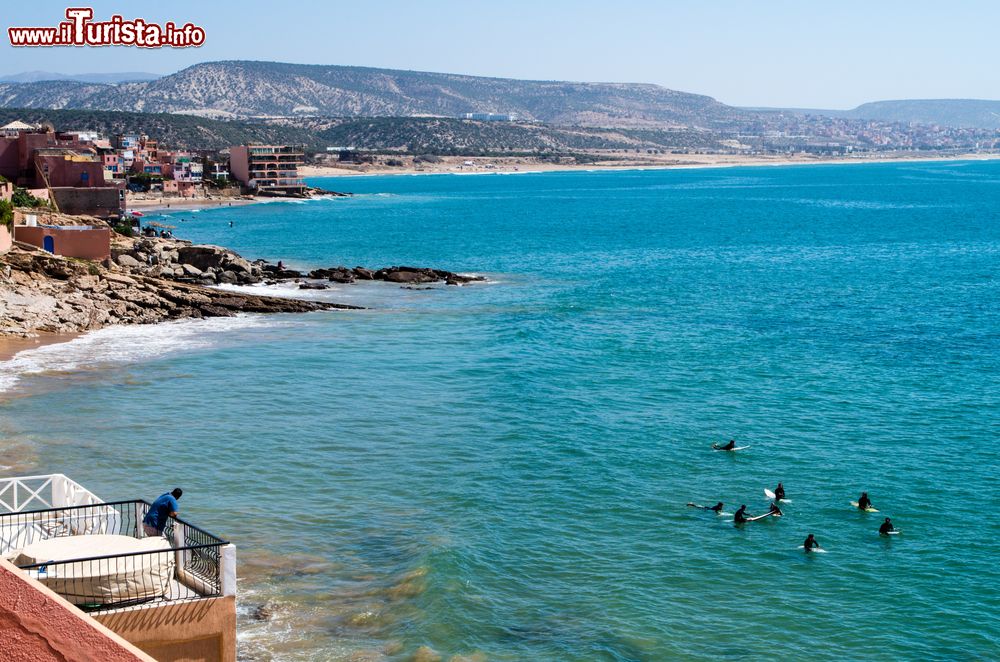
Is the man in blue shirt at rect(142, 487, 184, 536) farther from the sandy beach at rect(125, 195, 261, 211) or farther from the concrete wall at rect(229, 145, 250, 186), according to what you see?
the concrete wall at rect(229, 145, 250, 186)

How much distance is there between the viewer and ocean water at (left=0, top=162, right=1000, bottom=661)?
62.1ft

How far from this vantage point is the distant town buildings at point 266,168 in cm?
16088

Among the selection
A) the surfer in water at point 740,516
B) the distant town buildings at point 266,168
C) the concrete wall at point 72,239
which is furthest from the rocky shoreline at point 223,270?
the distant town buildings at point 266,168

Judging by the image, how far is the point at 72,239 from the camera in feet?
167

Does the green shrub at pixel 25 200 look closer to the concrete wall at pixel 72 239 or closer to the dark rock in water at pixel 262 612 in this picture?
the concrete wall at pixel 72 239

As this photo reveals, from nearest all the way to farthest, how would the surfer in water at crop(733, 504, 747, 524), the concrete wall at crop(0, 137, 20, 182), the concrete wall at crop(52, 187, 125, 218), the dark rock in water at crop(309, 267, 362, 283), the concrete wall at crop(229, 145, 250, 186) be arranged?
the surfer in water at crop(733, 504, 747, 524) → the dark rock in water at crop(309, 267, 362, 283) → the concrete wall at crop(52, 187, 125, 218) → the concrete wall at crop(0, 137, 20, 182) → the concrete wall at crop(229, 145, 250, 186)

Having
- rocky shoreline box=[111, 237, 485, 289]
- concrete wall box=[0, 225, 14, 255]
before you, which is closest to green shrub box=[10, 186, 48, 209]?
rocky shoreline box=[111, 237, 485, 289]

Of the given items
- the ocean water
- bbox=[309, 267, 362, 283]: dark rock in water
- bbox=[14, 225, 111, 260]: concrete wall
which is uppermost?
bbox=[14, 225, 111, 260]: concrete wall

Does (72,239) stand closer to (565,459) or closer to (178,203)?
(565,459)

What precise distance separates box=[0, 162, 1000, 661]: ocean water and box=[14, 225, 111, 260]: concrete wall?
740 cm

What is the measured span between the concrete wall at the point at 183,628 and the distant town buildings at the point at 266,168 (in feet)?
499

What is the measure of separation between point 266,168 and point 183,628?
6138 inches

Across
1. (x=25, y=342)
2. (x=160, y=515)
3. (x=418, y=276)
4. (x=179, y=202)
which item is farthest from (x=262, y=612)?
(x=179, y=202)

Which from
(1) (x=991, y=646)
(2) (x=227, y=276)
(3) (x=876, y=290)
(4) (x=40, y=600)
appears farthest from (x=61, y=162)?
(4) (x=40, y=600)
